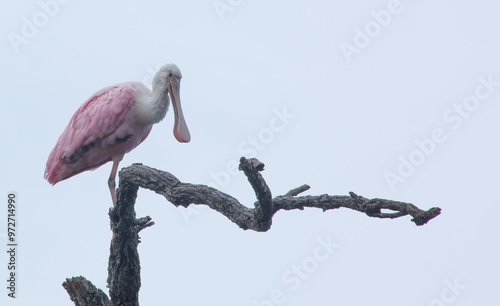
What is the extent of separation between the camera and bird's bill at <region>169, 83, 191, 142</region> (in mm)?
7728

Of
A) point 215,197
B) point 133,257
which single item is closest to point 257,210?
point 215,197

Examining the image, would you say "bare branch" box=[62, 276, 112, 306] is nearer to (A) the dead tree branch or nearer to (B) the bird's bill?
(A) the dead tree branch

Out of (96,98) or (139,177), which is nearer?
(139,177)

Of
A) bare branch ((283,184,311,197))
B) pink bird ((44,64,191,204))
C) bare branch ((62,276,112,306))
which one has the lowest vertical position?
bare branch ((283,184,311,197))

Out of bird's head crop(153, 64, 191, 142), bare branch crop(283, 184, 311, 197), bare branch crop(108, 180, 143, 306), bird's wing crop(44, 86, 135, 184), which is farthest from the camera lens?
bird's wing crop(44, 86, 135, 184)

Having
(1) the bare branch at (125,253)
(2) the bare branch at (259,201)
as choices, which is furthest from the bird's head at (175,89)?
(2) the bare branch at (259,201)

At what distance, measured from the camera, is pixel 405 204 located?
4.21 metres

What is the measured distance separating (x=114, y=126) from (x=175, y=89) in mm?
779

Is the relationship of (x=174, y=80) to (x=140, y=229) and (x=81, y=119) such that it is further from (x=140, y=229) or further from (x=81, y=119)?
(x=140, y=229)

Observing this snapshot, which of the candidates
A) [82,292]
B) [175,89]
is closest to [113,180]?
[175,89]

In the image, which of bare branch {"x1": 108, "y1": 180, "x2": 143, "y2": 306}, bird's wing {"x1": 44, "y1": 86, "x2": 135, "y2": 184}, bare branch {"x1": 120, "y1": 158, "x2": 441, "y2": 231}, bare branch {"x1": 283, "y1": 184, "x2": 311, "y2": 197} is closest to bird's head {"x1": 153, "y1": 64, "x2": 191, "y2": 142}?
bird's wing {"x1": 44, "y1": 86, "x2": 135, "y2": 184}

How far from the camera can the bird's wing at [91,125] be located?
7.91 m

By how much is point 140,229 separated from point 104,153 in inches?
77.3

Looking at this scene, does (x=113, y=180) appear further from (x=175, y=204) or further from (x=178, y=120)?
(x=175, y=204)
